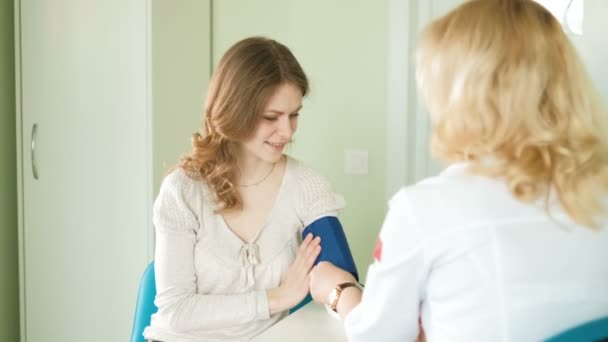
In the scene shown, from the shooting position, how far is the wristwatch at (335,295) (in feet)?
4.89

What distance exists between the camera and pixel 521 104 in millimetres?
1015

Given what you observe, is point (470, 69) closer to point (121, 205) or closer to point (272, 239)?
point (272, 239)

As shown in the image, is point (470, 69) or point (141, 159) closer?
point (470, 69)

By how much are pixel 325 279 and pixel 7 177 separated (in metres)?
1.78

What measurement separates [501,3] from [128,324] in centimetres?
198

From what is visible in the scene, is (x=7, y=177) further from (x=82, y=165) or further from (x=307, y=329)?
(x=307, y=329)

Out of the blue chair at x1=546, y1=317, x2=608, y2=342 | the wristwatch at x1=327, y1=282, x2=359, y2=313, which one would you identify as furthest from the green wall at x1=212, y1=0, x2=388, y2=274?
the blue chair at x1=546, y1=317, x2=608, y2=342

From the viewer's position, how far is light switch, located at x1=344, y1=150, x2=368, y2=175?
8.57 ft

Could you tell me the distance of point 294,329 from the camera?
156 centimetres

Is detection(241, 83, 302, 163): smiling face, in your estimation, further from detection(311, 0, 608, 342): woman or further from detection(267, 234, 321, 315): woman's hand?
detection(311, 0, 608, 342): woman

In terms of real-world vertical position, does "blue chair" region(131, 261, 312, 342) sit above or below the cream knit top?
below

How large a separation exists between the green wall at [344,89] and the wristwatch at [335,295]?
1103 millimetres

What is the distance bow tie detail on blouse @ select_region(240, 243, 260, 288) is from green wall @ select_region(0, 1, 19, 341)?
4.92 ft

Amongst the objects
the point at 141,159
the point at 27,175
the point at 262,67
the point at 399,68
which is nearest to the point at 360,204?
the point at 399,68
